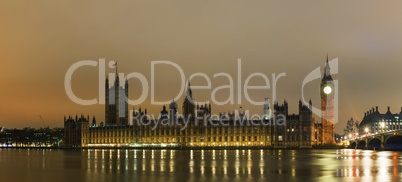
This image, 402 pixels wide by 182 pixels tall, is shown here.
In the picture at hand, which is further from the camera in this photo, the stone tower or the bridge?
the stone tower

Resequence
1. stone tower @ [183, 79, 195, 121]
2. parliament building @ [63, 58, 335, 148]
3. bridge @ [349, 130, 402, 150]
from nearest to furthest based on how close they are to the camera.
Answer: bridge @ [349, 130, 402, 150] → parliament building @ [63, 58, 335, 148] → stone tower @ [183, 79, 195, 121]

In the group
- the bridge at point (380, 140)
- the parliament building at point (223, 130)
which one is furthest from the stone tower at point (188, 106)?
the bridge at point (380, 140)

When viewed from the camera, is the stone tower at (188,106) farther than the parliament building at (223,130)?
Yes

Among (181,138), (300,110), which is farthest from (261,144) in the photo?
(181,138)

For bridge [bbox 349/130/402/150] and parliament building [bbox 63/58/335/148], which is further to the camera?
parliament building [bbox 63/58/335/148]

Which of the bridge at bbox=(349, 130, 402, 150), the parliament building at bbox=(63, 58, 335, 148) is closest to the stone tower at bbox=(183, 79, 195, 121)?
the parliament building at bbox=(63, 58, 335, 148)

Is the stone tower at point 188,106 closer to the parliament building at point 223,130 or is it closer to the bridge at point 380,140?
the parliament building at point 223,130

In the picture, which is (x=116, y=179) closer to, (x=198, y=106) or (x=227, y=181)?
(x=227, y=181)

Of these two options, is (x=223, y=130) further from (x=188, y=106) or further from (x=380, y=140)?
(x=380, y=140)

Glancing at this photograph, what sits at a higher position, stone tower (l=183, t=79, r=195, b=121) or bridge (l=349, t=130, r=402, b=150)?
stone tower (l=183, t=79, r=195, b=121)

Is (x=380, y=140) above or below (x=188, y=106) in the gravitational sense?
below

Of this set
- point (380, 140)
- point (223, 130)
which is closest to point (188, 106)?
point (223, 130)

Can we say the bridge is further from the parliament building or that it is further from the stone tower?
the stone tower

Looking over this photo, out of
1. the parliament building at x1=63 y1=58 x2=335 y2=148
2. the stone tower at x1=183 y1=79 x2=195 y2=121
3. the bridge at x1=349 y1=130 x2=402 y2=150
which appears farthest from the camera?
the stone tower at x1=183 y1=79 x2=195 y2=121
